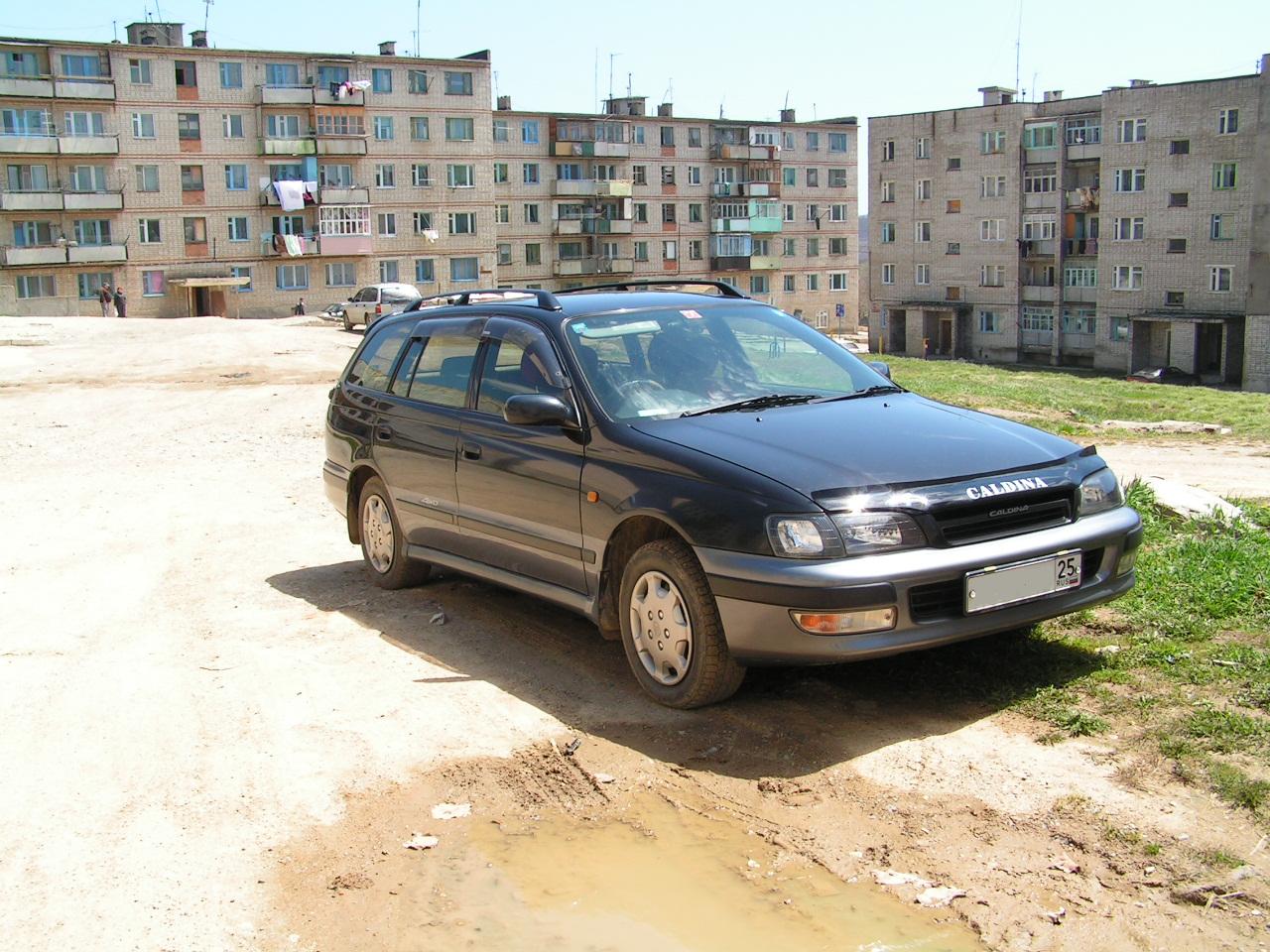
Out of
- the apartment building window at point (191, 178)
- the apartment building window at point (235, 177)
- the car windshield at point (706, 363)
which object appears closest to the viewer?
the car windshield at point (706, 363)

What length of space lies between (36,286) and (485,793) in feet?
209

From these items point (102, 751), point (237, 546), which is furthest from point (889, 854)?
point (237, 546)

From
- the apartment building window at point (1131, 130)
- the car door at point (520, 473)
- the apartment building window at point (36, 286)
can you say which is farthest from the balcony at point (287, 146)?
the car door at point (520, 473)

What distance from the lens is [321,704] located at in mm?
6066

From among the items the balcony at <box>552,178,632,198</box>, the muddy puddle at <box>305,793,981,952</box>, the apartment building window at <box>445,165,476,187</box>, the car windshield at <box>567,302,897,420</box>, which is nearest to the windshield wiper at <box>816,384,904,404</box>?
the car windshield at <box>567,302,897,420</box>

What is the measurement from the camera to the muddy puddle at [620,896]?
3.85 meters

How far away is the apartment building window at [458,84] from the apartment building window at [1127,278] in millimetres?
35015

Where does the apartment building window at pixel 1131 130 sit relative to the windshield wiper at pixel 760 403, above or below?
above

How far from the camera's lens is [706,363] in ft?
21.6

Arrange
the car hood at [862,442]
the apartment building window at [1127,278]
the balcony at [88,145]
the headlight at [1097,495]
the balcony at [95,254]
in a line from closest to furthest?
1. the car hood at [862,442]
2. the headlight at [1097,495]
3. the balcony at [88,145]
4. the balcony at [95,254]
5. the apartment building window at [1127,278]

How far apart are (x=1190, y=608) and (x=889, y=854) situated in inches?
107

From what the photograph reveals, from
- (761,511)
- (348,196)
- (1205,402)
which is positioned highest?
(348,196)

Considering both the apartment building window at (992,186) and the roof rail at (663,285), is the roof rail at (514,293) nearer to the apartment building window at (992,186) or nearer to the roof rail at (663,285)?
the roof rail at (663,285)

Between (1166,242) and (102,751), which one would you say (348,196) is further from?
(102,751)
